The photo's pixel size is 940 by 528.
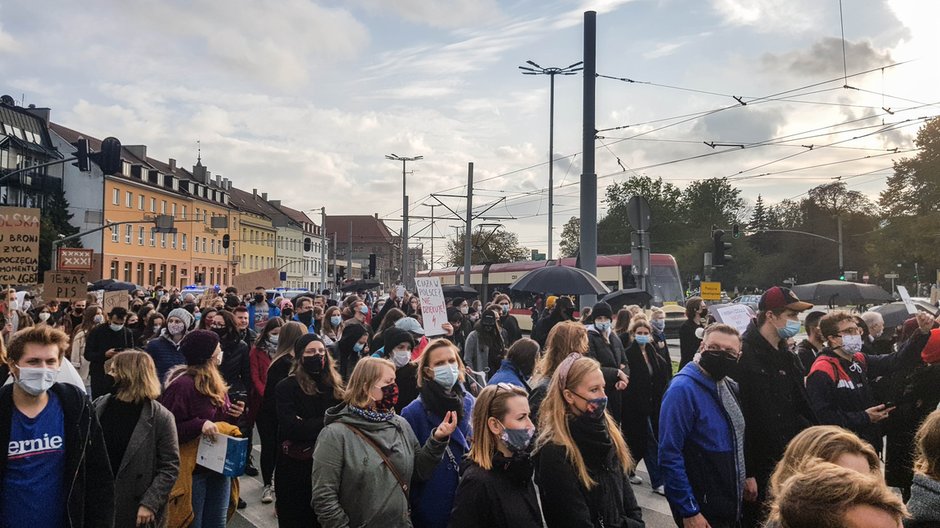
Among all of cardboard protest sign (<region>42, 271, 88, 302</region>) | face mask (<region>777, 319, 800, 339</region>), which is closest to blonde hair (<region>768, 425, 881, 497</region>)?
face mask (<region>777, 319, 800, 339</region>)

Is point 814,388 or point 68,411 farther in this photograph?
point 814,388

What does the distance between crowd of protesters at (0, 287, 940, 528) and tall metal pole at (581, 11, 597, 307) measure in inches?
301

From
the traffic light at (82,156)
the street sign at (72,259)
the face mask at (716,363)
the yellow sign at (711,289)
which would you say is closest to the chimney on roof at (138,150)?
the street sign at (72,259)

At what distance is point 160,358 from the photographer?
26.9ft

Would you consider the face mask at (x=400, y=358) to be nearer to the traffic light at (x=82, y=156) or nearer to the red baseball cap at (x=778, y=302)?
the red baseball cap at (x=778, y=302)

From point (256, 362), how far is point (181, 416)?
280 cm

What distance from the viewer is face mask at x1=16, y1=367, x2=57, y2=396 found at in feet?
12.9

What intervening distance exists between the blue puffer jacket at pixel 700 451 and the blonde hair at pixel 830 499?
8.54ft

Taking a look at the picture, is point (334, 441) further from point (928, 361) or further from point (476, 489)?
point (928, 361)

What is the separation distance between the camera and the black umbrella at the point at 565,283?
13180 mm

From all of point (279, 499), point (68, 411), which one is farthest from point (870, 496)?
point (279, 499)

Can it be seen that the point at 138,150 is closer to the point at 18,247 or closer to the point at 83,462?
the point at 18,247

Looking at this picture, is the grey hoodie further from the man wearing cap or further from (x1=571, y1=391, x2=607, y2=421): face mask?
the man wearing cap

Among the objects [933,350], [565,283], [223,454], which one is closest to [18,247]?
[565,283]
